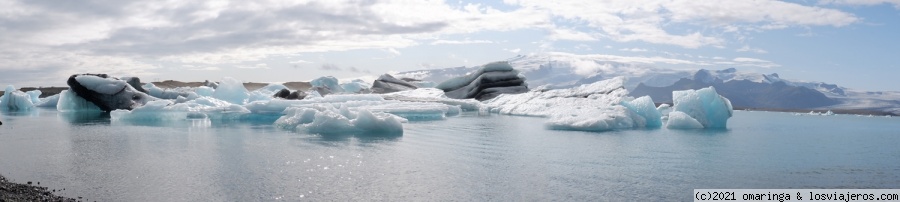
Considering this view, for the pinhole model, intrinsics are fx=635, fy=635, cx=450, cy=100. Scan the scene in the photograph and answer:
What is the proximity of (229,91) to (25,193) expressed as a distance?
22546 millimetres

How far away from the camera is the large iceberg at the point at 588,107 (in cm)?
1855

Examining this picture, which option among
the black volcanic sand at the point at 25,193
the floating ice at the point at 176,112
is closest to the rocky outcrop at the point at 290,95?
the floating ice at the point at 176,112

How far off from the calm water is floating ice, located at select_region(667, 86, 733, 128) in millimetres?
4490

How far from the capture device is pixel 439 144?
43.5 ft

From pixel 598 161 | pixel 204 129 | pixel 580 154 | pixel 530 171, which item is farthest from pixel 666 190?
pixel 204 129

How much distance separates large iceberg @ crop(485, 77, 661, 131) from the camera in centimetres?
1855

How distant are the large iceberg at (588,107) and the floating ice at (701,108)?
2.72 feet

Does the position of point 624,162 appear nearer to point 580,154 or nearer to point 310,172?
point 580,154

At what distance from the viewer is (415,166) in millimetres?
9570

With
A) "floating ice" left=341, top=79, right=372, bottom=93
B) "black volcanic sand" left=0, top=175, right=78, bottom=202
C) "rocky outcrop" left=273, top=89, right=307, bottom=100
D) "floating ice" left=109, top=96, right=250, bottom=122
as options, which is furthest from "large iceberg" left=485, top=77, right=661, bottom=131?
"floating ice" left=341, top=79, right=372, bottom=93

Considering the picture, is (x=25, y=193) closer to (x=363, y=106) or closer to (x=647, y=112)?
(x=647, y=112)

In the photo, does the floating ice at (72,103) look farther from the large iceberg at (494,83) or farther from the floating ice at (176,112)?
the large iceberg at (494,83)

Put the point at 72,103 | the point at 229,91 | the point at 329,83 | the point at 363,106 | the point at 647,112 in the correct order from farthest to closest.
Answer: the point at 329,83 < the point at 72,103 < the point at 229,91 < the point at 363,106 < the point at 647,112

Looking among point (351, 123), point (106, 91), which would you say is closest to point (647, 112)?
point (351, 123)
